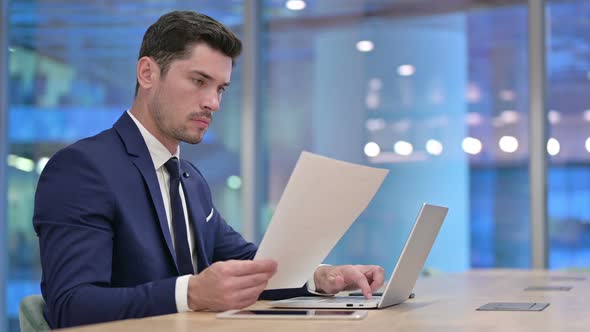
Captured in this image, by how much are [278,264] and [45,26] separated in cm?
506

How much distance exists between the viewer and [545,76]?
18.2 ft

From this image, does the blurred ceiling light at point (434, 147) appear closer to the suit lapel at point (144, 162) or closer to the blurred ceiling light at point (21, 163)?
the blurred ceiling light at point (21, 163)

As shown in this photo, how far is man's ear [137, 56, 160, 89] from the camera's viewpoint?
231 centimetres

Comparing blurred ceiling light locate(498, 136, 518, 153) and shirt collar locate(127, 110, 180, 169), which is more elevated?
blurred ceiling light locate(498, 136, 518, 153)

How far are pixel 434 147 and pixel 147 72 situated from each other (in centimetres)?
373

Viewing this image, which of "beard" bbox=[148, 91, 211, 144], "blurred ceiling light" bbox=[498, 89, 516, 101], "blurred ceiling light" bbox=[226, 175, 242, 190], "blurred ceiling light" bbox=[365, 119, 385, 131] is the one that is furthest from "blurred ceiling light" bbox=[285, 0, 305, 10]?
"beard" bbox=[148, 91, 211, 144]

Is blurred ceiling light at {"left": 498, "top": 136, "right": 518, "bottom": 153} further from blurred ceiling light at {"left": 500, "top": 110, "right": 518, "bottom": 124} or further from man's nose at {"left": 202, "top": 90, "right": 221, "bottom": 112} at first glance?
man's nose at {"left": 202, "top": 90, "right": 221, "bottom": 112}

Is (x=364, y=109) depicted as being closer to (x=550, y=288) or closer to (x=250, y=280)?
(x=550, y=288)

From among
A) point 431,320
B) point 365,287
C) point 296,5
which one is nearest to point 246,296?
point 431,320

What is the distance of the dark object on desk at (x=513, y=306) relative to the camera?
1.91 m

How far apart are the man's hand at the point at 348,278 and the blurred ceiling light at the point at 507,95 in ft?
12.1

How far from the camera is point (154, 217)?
6.88ft

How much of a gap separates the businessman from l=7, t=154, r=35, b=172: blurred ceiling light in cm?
408

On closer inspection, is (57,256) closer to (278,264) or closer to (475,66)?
(278,264)
